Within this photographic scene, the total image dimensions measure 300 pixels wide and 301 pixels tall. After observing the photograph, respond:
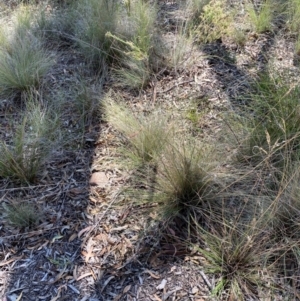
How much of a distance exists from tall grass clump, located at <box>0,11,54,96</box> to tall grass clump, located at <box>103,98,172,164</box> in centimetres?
98

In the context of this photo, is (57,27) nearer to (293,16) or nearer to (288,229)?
(293,16)

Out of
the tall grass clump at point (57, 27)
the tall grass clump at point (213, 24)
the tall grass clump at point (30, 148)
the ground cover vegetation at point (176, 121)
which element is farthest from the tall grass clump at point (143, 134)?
the tall grass clump at point (57, 27)

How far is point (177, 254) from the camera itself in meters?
2.19

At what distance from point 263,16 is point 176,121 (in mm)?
1694

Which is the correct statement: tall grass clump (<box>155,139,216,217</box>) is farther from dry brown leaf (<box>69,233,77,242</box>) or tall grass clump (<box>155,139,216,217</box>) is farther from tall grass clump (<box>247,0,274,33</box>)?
tall grass clump (<box>247,0,274,33</box>)

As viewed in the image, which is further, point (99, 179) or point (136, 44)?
point (136, 44)

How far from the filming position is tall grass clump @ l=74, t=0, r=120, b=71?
3623mm

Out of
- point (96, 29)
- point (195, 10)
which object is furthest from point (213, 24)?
point (96, 29)

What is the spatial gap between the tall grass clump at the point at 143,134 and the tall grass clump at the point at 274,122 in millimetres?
561

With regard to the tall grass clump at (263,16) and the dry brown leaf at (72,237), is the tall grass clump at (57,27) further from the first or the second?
the dry brown leaf at (72,237)

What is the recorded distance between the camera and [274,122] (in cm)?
264

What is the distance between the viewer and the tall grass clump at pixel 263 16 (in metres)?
3.79

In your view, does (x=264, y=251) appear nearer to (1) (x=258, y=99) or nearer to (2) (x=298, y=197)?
(2) (x=298, y=197)

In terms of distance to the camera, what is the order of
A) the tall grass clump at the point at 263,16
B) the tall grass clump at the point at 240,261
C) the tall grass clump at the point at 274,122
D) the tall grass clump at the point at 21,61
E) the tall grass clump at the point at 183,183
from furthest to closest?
the tall grass clump at the point at 263,16 → the tall grass clump at the point at 21,61 → the tall grass clump at the point at 274,122 → the tall grass clump at the point at 183,183 → the tall grass clump at the point at 240,261
